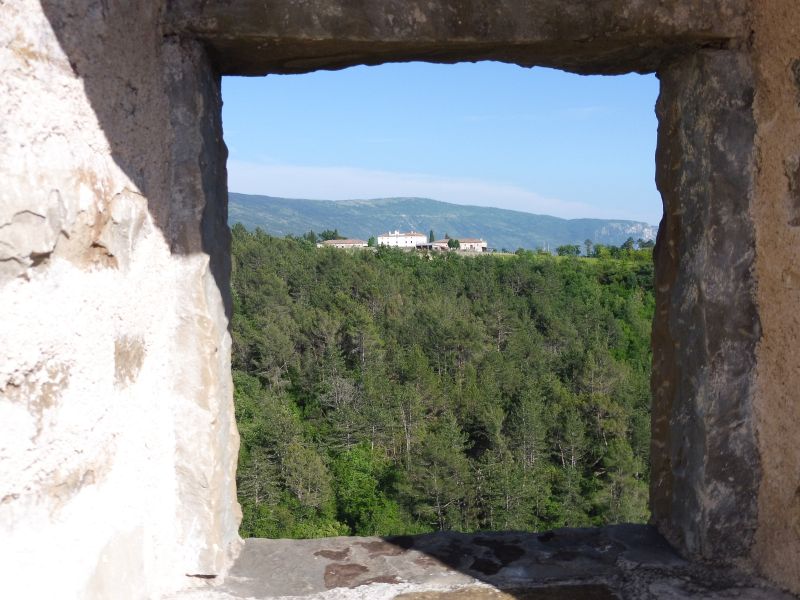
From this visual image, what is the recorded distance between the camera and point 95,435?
1117mm

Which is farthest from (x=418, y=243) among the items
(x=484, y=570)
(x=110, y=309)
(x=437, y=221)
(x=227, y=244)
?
(x=437, y=221)

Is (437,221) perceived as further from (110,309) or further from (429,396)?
(110,309)

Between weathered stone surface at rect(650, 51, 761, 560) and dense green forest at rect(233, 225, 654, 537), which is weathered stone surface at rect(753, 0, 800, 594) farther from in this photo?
dense green forest at rect(233, 225, 654, 537)

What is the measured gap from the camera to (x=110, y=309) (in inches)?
45.8

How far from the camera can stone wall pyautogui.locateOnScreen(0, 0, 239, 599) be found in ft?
3.05

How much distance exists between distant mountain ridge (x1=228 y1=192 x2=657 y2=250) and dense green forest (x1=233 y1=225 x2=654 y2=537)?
97.0 m

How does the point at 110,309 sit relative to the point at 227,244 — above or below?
below

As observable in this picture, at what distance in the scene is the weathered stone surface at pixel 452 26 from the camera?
4.43 feet

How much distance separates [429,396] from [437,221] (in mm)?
150362

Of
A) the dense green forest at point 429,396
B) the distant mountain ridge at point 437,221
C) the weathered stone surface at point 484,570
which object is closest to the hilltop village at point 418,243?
the dense green forest at point 429,396

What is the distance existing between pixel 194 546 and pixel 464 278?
37.4m

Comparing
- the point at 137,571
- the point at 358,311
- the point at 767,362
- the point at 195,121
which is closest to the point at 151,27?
the point at 195,121

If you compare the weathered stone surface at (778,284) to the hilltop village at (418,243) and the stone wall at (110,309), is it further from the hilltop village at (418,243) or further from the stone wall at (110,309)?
the hilltop village at (418,243)

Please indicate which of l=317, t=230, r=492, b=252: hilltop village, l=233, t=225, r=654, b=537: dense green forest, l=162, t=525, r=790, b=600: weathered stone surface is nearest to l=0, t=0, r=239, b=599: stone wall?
l=162, t=525, r=790, b=600: weathered stone surface
